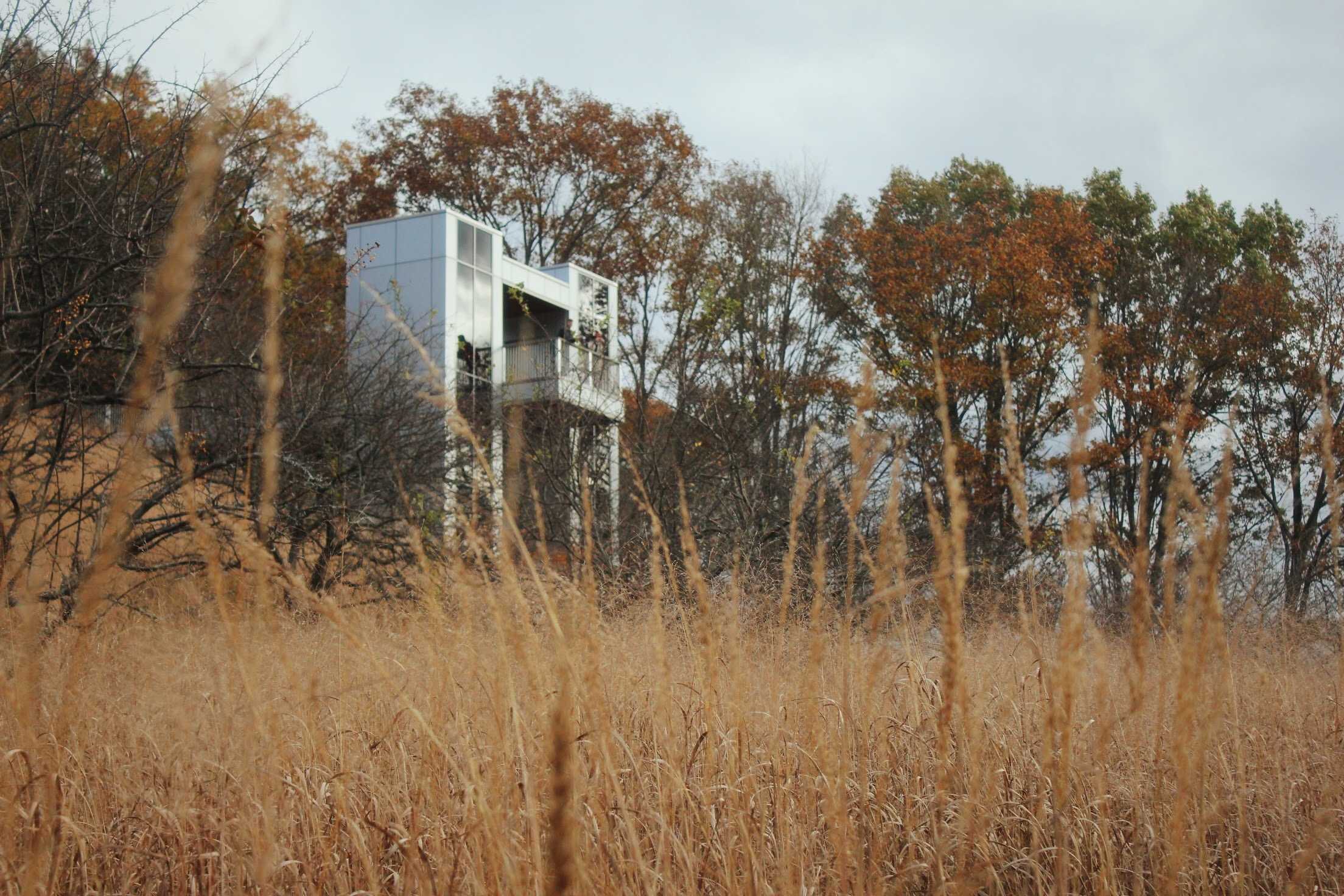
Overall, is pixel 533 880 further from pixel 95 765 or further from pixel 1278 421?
pixel 1278 421

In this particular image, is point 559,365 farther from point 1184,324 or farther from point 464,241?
point 1184,324

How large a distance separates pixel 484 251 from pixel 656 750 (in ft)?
48.4

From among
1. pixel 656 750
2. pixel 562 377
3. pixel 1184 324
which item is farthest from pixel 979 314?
pixel 656 750

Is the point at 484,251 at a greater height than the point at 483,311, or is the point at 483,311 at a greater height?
the point at 484,251

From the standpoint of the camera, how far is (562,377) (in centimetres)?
1274

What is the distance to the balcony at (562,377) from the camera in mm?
12539

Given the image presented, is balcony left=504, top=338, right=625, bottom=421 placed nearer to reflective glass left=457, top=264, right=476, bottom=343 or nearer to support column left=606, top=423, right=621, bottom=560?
support column left=606, top=423, right=621, bottom=560

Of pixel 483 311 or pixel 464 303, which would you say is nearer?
pixel 464 303

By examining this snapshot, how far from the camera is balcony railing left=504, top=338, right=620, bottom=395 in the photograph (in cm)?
1295

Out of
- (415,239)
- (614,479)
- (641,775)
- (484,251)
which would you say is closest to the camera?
(641,775)

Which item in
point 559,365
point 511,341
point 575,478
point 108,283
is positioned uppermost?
point 511,341

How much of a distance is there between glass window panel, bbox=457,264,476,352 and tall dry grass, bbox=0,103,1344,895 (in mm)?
11528

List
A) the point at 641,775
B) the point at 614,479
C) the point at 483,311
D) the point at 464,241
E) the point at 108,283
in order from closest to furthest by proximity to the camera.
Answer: the point at 641,775 → the point at 108,283 → the point at 614,479 → the point at 464,241 → the point at 483,311

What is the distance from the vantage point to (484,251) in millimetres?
16938
